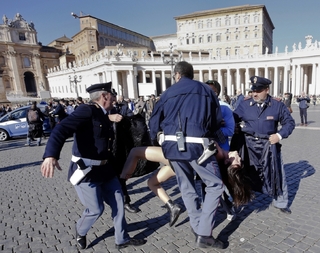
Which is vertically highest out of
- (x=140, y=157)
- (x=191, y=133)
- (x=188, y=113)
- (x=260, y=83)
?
(x=260, y=83)

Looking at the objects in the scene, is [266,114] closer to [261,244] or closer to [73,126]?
[261,244]

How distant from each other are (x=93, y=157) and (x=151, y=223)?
148 cm

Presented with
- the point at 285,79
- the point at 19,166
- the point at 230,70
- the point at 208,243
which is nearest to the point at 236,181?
the point at 208,243

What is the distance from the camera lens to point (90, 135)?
255cm

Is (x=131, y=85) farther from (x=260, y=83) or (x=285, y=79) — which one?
(x=260, y=83)

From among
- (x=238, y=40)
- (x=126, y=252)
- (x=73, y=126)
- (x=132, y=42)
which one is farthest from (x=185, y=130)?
(x=132, y=42)

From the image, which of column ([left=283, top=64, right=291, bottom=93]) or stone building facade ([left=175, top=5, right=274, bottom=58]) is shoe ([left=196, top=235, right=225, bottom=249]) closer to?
column ([left=283, top=64, right=291, bottom=93])

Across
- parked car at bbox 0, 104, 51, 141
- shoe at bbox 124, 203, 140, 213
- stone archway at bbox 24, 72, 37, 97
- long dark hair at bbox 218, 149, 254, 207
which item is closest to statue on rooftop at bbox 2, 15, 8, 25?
stone archway at bbox 24, 72, 37, 97

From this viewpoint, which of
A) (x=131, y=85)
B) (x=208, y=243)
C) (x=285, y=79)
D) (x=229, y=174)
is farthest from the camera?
(x=131, y=85)

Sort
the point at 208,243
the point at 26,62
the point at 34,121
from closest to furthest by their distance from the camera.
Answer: the point at 208,243 < the point at 34,121 < the point at 26,62

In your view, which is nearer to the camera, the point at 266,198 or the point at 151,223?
the point at 151,223

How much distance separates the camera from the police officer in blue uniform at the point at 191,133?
2.44 m

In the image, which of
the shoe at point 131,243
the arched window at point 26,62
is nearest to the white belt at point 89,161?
the shoe at point 131,243

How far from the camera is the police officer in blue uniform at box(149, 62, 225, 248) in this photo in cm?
244
